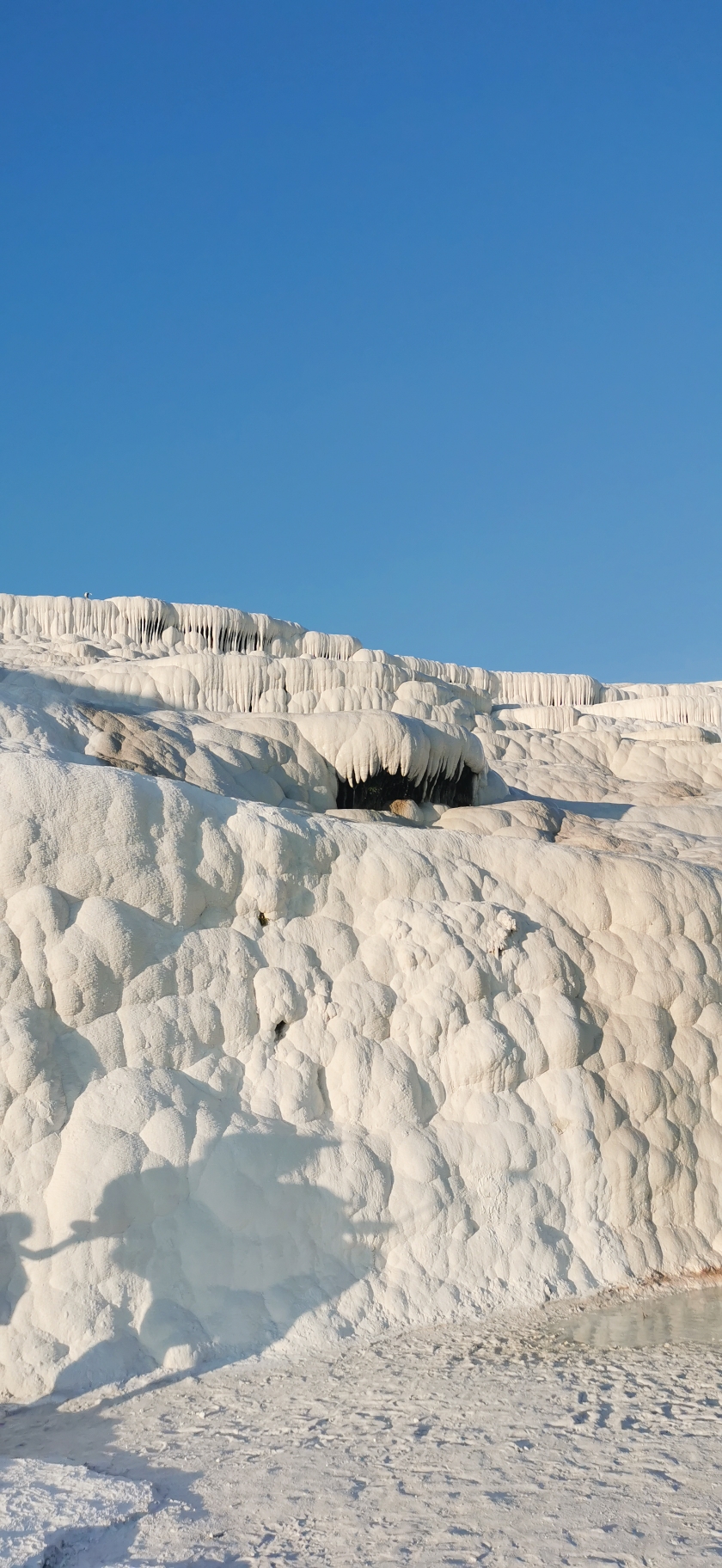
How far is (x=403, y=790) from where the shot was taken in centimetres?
1220

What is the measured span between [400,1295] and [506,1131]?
1150mm

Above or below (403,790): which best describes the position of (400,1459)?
below

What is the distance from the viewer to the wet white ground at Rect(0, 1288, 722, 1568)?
12.7 ft

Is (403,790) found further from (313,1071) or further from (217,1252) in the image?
(217,1252)

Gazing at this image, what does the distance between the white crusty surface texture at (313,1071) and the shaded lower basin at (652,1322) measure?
0.84ft

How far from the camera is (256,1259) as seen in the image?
237 inches

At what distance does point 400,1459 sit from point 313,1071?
233cm

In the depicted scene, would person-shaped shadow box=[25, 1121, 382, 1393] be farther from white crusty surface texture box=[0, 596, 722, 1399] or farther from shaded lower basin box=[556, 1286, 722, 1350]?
shaded lower basin box=[556, 1286, 722, 1350]

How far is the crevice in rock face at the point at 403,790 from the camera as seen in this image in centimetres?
1186

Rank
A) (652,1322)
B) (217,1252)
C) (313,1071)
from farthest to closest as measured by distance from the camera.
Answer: (313,1071)
(652,1322)
(217,1252)

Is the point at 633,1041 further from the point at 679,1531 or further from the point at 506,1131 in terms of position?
the point at 679,1531

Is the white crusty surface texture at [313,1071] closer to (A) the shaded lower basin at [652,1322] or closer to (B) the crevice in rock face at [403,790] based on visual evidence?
(A) the shaded lower basin at [652,1322]

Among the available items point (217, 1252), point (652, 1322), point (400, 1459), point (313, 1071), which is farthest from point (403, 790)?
point (400, 1459)

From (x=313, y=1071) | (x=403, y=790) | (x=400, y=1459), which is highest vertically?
(x=403, y=790)
